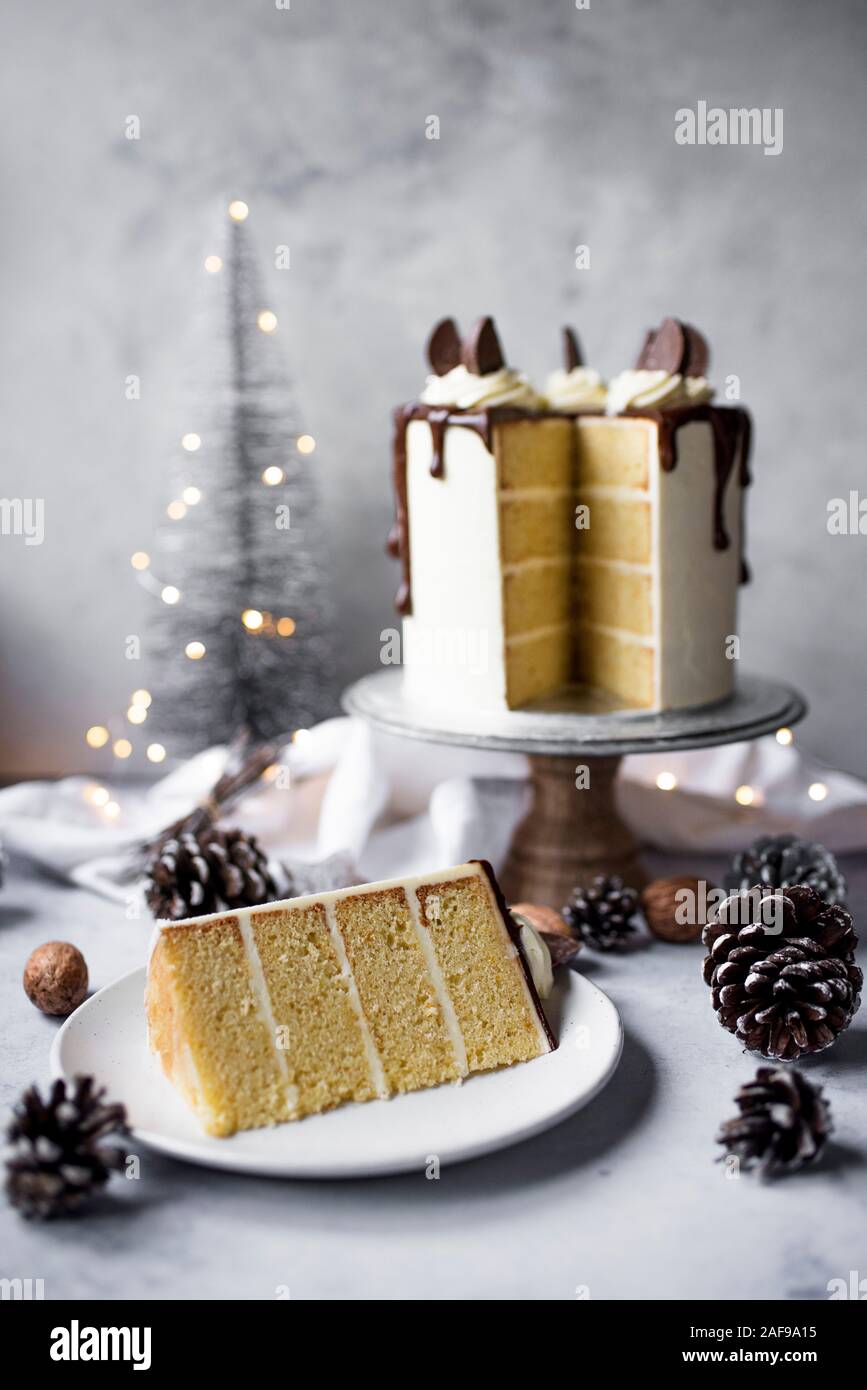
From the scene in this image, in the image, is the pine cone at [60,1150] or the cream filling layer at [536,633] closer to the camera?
the pine cone at [60,1150]

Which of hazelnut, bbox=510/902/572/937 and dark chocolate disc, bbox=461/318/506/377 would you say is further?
dark chocolate disc, bbox=461/318/506/377

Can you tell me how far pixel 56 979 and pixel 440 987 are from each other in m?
0.55

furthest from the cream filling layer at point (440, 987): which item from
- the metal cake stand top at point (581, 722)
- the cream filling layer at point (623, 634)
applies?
the cream filling layer at point (623, 634)

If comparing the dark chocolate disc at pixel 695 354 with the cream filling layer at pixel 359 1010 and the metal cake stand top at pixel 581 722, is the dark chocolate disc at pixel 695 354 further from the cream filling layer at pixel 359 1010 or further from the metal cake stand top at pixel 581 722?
the cream filling layer at pixel 359 1010

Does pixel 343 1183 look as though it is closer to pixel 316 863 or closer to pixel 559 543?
pixel 316 863

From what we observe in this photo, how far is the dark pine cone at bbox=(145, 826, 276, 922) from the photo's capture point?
1.90 m

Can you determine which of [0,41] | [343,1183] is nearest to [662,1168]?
[343,1183]

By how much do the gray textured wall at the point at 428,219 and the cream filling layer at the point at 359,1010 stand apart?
1518mm

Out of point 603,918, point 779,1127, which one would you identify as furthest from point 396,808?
point 779,1127

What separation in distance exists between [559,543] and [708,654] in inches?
12.8

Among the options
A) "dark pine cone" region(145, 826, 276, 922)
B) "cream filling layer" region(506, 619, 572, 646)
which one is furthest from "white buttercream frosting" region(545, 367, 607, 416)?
"dark pine cone" region(145, 826, 276, 922)

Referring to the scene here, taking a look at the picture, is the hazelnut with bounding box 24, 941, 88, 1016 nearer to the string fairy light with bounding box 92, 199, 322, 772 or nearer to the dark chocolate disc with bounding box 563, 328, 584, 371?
the string fairy light with bounding box 92, 199, 322, 772

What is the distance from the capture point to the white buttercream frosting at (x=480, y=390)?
2031 mm

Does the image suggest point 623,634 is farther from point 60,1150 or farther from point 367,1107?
point 60,1150
